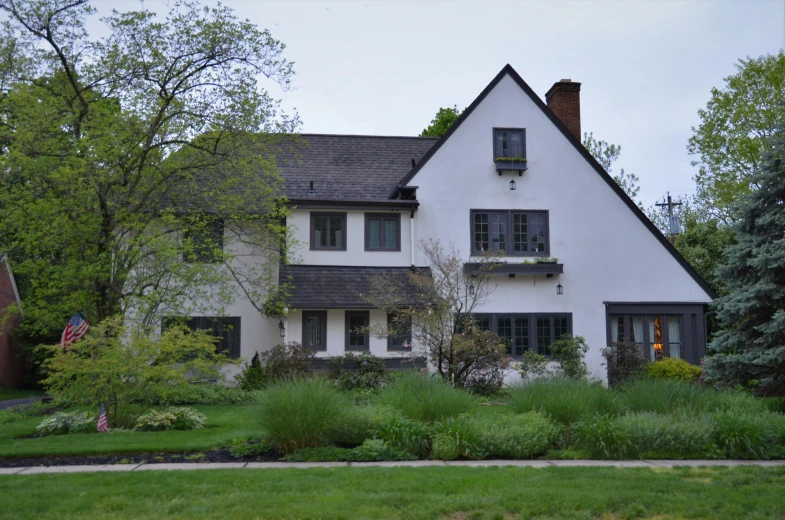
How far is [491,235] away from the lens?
2253 centimetres

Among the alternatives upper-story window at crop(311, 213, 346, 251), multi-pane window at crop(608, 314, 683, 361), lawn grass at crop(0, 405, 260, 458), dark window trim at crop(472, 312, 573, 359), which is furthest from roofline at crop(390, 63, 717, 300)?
lawn grass at crop(0, 405, 260, 458)

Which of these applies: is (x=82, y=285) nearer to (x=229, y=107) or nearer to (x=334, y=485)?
(x=229, y=107)

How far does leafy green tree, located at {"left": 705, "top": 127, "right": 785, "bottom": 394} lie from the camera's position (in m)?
14.3

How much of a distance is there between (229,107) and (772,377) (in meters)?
13.6

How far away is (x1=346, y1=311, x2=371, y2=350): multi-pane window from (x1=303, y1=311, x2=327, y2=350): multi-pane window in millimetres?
680

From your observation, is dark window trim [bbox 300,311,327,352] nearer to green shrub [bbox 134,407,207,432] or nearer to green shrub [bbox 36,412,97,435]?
green shrub [bbox 134,407,207,432]

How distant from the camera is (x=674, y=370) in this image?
20.5 metres

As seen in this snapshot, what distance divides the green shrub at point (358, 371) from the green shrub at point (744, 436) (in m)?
8.87

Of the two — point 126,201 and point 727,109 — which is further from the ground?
point 727,109

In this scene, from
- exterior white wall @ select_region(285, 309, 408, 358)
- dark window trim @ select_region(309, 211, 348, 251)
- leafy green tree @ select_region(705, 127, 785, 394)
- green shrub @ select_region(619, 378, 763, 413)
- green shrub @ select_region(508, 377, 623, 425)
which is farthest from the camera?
dark window trim @ select_region(309, 211, 348, 251)

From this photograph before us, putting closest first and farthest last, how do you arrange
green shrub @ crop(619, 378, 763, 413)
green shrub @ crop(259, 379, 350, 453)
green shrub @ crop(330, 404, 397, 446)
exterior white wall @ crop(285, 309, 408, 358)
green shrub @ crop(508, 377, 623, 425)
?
green shrub @ crop(259, 379, 350, 453) < green shrub @ crop(330, 404, 397, 446) < green shrub @ crop(508, 377, 623, 425) < green shrub @ crop(619, 378, 763, 413) < exterior white wall @ crop(285, 309, 408, 358)

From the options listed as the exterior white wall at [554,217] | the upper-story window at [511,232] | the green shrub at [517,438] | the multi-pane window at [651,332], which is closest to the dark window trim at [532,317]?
the exterior white wall at [554,217]

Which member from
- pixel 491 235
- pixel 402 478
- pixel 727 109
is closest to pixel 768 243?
pixel 491 235

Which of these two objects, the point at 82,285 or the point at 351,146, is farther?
the point at 351,146
